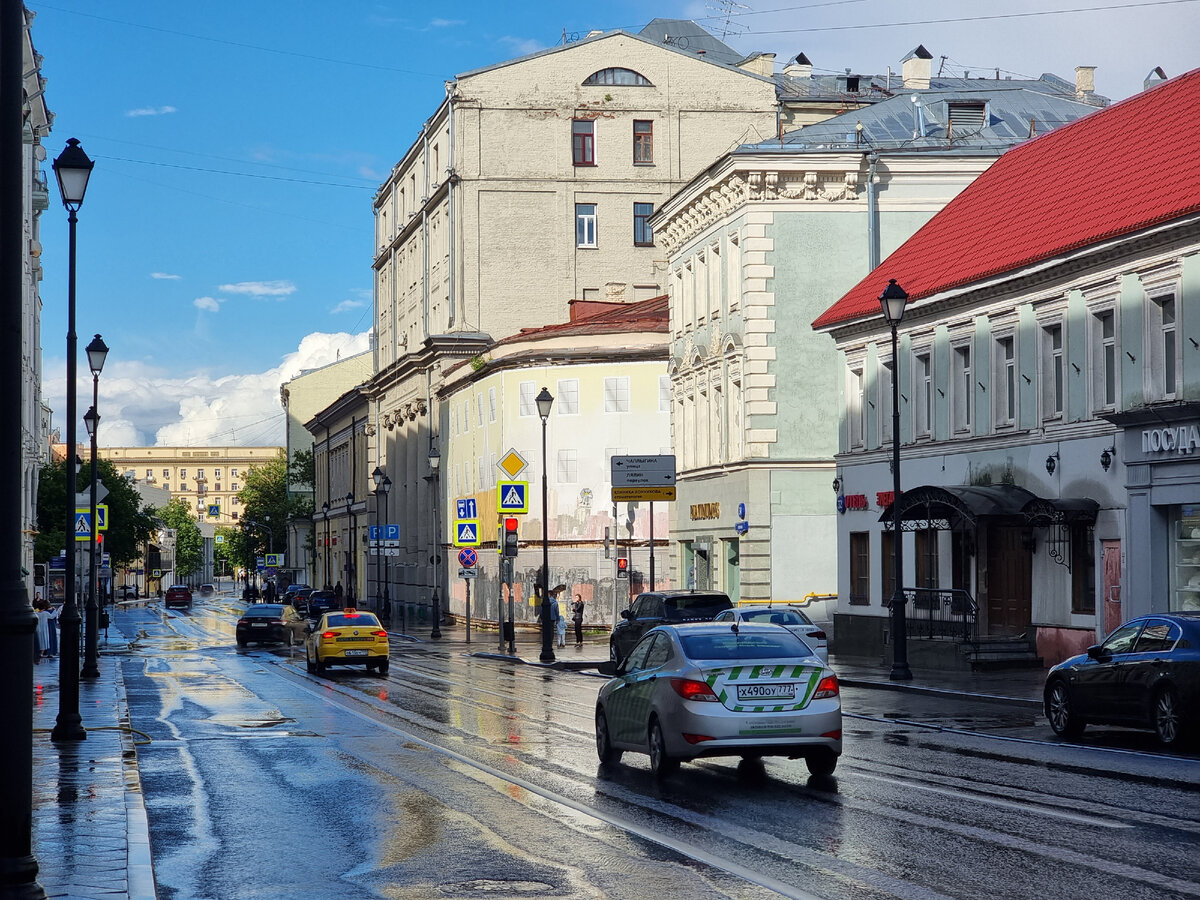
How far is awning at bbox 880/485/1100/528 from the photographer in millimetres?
31078

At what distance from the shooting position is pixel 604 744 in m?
17.9

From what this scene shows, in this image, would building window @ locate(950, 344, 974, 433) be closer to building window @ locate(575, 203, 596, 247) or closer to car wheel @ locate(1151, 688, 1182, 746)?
car wheel @ locate(1151, 688, 1182, 746)

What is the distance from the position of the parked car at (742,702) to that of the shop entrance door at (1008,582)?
61.4ft

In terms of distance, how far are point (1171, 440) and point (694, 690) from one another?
1535 centimetres

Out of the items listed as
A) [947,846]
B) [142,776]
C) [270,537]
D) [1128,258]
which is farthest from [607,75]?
[270,537]

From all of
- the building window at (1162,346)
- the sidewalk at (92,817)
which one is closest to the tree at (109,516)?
the building window at (1162,346)

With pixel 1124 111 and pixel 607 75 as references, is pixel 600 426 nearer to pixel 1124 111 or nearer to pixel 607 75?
pixel 607 75

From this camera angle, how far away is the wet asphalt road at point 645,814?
1030 centimetres

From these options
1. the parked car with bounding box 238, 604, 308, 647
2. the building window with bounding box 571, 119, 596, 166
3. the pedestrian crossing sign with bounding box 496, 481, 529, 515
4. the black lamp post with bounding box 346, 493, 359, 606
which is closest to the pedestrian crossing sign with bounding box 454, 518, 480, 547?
the pedestrian crossing sign with bounding box 496, 481, 529, 515

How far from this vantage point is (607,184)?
251 feet

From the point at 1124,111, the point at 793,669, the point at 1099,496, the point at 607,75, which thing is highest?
the point at 607,75

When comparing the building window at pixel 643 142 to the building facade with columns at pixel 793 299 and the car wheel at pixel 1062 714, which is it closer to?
the building facade with columns at pixel 793 299

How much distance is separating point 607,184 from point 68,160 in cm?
5679

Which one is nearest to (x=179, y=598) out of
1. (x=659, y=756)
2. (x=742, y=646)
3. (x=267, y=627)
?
(x=267, y=627)
